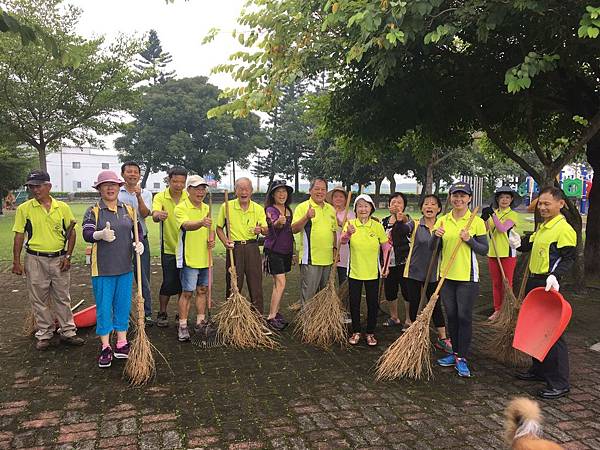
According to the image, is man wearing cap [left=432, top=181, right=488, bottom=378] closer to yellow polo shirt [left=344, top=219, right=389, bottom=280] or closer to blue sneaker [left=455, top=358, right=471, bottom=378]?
blue sneaker [left=455, top=358, right=471, bottom=378]

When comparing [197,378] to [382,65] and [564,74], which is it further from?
[564,74]

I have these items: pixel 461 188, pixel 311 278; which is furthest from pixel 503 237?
pixel 311 278

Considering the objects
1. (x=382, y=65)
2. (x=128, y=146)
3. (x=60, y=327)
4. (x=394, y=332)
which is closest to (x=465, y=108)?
(x=382, y=65)

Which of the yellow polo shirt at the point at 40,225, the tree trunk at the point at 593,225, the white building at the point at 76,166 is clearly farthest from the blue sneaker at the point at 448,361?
the white building at the point at 76,166

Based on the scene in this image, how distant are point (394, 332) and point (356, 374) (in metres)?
1.40

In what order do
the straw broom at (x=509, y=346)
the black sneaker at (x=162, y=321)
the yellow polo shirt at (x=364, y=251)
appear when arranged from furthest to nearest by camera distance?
the black sneaker at (x=162, y=321)
the yellow polo shirt at (x=364, y=251)
the straw broom at (x=509, y=346)

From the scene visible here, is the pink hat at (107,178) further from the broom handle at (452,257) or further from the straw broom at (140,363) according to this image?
the broom handle at (452,257)

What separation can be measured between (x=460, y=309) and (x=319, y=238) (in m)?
1.72

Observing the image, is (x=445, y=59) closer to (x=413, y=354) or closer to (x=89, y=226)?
(x=413, y=354)

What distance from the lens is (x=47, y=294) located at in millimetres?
4836

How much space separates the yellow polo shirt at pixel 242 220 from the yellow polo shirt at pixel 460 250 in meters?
1.99

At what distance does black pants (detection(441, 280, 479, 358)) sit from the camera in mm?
4258

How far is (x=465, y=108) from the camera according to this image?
807 centimetres

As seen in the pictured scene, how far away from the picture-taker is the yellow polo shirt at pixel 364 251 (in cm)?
484
